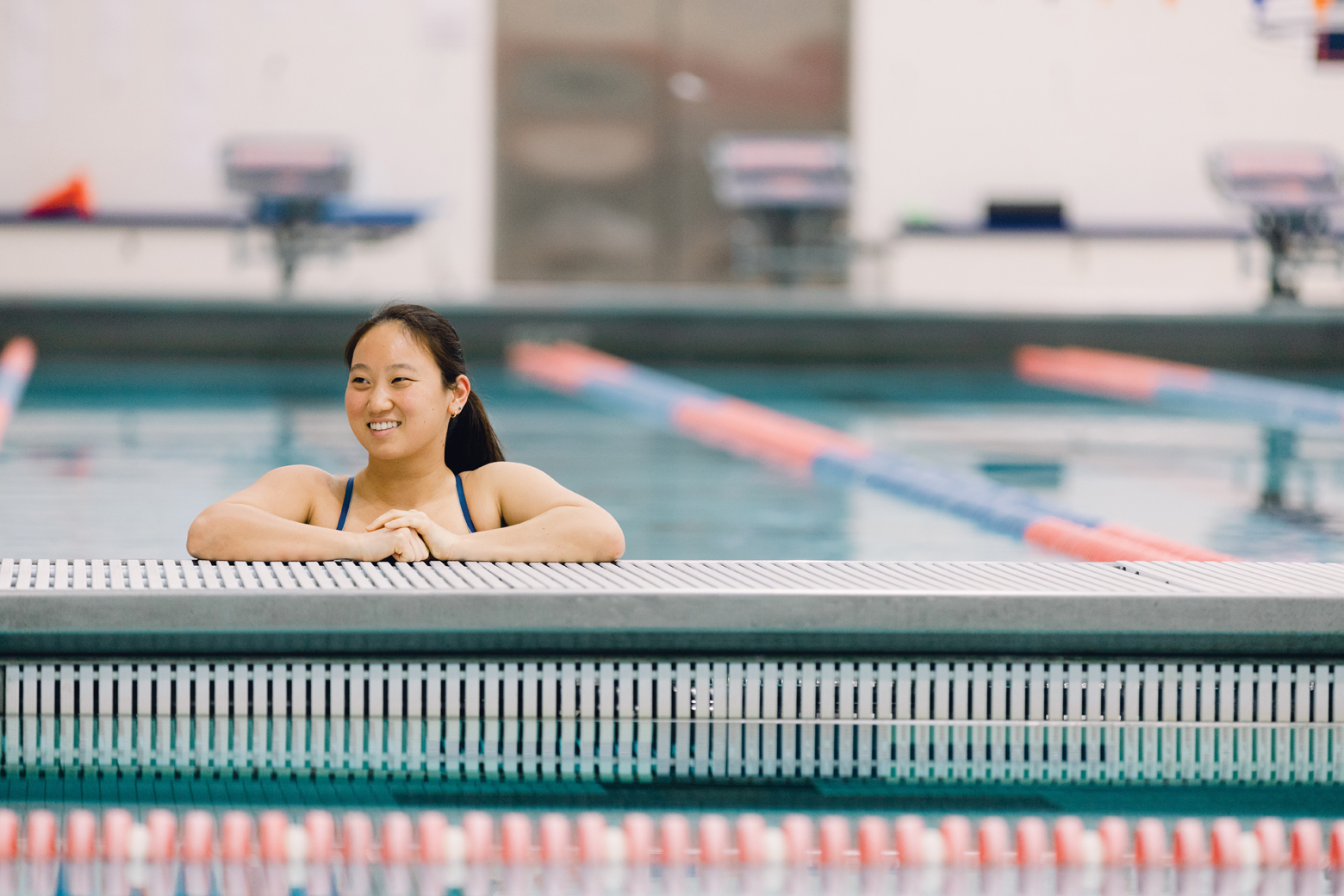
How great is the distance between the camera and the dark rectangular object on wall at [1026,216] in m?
11.3

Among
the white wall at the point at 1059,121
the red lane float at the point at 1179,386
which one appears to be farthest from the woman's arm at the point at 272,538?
the white wall at the point at 1059,121

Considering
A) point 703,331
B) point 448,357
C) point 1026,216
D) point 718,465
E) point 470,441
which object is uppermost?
point 1026,216

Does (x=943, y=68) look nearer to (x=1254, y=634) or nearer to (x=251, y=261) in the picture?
(x=251, y=261)

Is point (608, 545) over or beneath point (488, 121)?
beneath

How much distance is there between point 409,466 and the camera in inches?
94.2

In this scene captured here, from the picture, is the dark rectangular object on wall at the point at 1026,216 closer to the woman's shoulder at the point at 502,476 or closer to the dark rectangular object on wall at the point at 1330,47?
the dark rectangular object on wall at the point at 1330,47

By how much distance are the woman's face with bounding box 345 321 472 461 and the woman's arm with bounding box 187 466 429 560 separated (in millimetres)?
121

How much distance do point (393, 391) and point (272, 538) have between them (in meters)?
0.27

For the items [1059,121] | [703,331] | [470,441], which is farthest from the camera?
[1059,121]

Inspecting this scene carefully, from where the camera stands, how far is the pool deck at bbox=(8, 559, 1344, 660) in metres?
2.10

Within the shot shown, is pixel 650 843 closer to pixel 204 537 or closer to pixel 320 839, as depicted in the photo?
pixel 320 839

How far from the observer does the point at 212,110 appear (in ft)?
39.1

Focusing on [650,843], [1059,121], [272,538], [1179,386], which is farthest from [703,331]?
[650,843]

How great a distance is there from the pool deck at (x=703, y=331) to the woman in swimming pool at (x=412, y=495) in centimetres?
661
